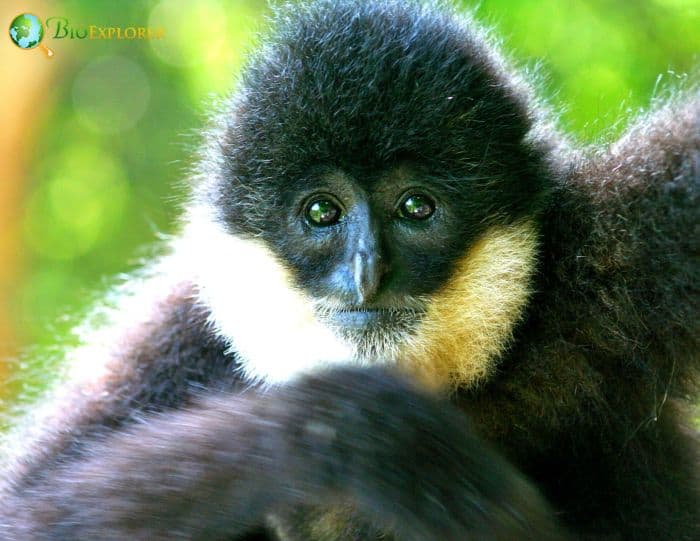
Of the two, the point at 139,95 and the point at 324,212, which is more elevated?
the point at 139,95

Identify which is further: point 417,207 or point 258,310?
point 258,310

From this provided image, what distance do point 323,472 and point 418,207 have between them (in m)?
1.21

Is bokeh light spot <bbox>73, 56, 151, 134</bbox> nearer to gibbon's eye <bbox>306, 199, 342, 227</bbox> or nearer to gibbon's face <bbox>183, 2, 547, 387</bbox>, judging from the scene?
gibbon's face <bbox>183, 2, 547, 387</bbox>

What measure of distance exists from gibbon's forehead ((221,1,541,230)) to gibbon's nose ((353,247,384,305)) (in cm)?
32

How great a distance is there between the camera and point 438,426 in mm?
2678

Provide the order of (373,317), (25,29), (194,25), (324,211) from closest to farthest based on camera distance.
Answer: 1. (373,317)
2. (324,211)
3. (25,29)
4. (194,25)

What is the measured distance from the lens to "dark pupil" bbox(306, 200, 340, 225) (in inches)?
140

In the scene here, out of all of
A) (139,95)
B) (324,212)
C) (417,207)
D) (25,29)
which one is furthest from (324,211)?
(139,95)

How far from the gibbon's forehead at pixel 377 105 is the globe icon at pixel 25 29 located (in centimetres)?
445

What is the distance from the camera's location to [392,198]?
11.5 ft

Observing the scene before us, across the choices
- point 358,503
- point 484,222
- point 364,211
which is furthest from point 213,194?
point 358,503

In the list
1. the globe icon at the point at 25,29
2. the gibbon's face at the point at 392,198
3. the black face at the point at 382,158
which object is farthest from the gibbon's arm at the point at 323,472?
the globe icon at the point at 25,29

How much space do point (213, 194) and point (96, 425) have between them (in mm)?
1273

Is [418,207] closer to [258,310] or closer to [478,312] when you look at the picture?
[478,312]
